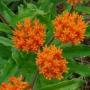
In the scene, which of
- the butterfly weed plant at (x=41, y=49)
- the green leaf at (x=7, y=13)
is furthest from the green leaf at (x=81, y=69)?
the green leaf at (x=7, y=13)

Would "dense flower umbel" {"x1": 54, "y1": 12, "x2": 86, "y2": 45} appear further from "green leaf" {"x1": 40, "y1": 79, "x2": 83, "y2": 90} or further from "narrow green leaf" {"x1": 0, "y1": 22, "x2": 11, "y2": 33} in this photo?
"narrow green leaf" {"x1": 0, "y1": 22, "x2": 11, "y2": 33}

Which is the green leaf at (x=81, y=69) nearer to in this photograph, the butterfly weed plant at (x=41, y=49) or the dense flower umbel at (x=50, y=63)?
the butterfly weed plant at (x=41, y=49)

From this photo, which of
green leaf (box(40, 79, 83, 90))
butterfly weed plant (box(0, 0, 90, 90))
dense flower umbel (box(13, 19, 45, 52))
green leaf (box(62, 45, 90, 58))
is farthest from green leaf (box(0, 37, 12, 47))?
green leaf (box(40, 79, 83, 90))

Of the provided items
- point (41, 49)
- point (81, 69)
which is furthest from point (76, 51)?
point (41, 49)

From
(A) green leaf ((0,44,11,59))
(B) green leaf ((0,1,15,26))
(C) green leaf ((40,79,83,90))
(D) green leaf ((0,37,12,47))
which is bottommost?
(C) green leaf ((40,79,83,90))

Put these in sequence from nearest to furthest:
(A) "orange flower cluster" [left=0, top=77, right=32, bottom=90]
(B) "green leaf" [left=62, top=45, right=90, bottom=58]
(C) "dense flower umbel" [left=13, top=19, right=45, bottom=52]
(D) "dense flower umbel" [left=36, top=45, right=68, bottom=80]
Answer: (A) "orange flower cluster" [left=0, top=77, right=32, bottom=90], (D) "dense flower umbel" [left=36, top=45, right=68, bottom=80], (C) "dense flower umbel" [left=13, top=19, right=45, bottom=52], (B) "green leaf" [left=62, top=45, right=90, bottom=58]

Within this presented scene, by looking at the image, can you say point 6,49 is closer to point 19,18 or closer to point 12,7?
point 19,18
